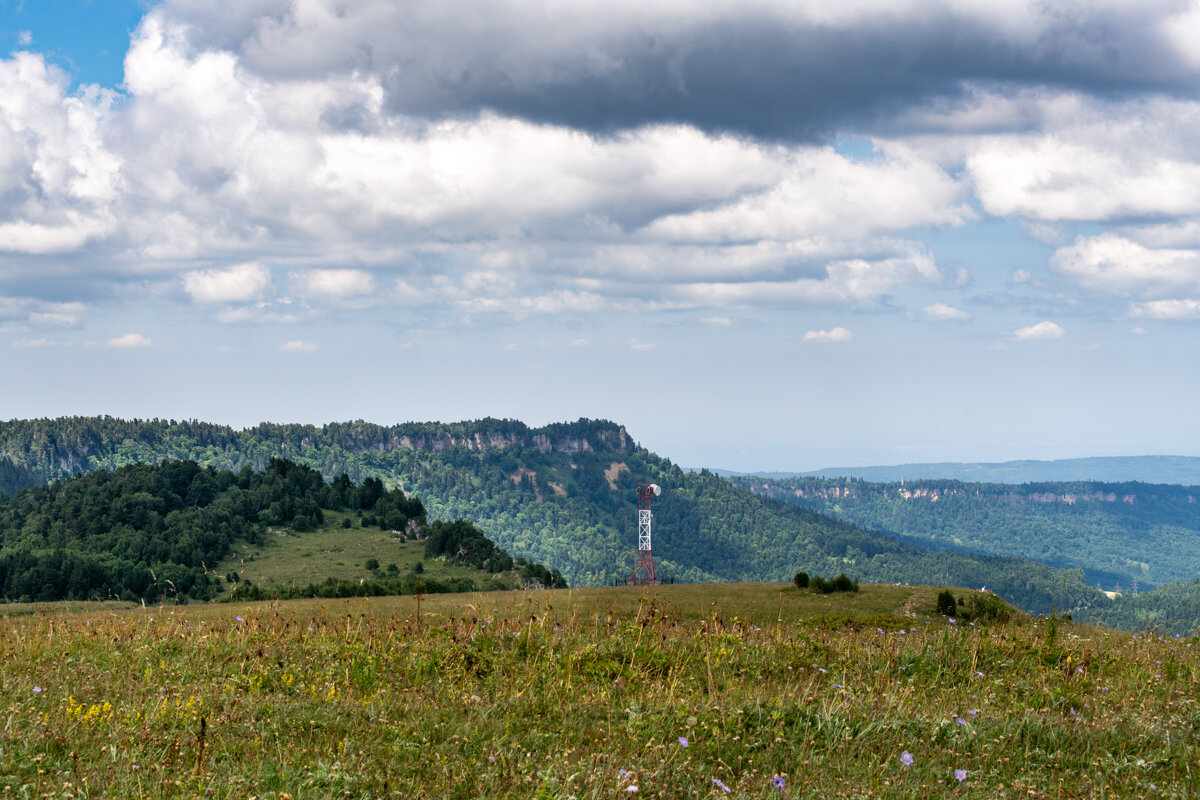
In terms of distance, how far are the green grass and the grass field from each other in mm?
101313

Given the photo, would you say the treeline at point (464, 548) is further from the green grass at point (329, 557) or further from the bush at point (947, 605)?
the bush at point (947, 605)

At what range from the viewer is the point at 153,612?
16.6 metres

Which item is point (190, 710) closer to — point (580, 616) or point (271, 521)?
point (580, 616)

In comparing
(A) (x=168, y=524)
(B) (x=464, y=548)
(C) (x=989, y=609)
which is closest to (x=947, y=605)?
(C) (x=989, y=609)

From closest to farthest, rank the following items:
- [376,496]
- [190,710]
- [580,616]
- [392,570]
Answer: [190,710]
[580,616]
[392,570]
[376,496]

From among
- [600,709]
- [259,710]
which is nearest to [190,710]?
[259,710]

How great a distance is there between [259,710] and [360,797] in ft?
7.68

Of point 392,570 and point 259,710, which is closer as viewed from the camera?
point 259,710

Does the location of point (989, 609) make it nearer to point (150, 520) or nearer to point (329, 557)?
point (329, 557)

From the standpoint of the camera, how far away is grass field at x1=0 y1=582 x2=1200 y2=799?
6699 millimetres

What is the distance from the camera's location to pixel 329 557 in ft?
421

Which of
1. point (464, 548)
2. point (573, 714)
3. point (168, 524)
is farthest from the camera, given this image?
point (168, 524)

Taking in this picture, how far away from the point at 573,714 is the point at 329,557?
128311mm

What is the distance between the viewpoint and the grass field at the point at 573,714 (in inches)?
264
